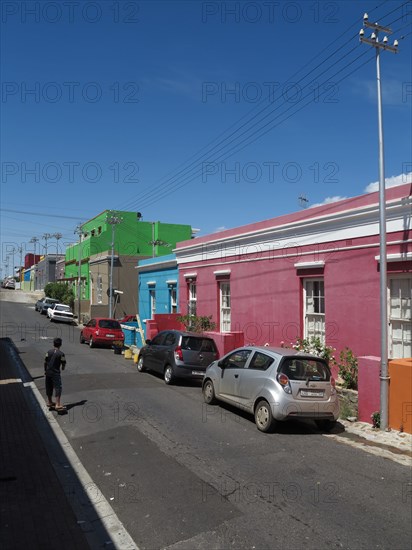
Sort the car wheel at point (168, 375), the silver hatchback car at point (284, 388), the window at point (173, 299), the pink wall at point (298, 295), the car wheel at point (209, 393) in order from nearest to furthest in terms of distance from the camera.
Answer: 1. the silver hatchback car at point (284, 388)
2. the car wheel at point (209, 393)
3. the pink wall at point (298, 295)
4. the car wheel at point (168, 375)
5. the window at point (173, 299)

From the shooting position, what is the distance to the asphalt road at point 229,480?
4926 millimetres

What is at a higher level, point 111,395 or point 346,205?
point 346,205

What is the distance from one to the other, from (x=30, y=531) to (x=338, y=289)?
9.49m

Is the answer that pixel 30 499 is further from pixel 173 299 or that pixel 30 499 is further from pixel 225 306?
pixel 173 299

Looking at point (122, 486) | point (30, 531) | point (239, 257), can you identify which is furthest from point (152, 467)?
point (239, 257)

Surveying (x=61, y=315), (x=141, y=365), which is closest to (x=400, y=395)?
(x=141, y=365)

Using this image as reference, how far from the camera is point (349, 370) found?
11.5 m

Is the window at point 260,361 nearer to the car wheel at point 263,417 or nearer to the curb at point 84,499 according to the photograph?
the car wheel at point 263,417

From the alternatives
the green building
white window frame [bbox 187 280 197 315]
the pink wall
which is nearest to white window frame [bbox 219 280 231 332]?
the pink wall

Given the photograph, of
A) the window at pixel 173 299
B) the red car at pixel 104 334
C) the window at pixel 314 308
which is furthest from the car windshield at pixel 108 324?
the window at pixel 314 308

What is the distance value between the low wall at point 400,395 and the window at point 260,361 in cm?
241

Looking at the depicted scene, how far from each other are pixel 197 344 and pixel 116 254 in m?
27.4

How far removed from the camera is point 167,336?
1499cm

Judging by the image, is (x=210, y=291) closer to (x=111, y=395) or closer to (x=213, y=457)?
(x=111, y=395)
